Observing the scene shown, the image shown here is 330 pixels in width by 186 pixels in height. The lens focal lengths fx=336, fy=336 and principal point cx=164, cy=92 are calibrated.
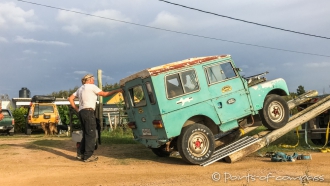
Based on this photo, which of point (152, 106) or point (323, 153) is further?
point (323, 153)

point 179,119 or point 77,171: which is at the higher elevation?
point 179,119

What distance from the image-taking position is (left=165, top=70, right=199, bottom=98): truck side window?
23.9ft

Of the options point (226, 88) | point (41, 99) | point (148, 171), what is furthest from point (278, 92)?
point (41, 99)

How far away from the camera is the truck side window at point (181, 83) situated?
23.9 ft

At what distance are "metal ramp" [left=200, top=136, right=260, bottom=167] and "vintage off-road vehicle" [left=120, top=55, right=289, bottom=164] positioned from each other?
0.15 meters

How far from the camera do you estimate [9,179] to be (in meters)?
6.24

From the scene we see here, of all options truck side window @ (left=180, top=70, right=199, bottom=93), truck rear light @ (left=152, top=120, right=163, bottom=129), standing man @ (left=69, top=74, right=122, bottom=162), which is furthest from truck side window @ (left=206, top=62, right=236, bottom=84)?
standing man @ (left=69, top=74, right=122, bottom=162)

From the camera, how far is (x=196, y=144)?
7332 mm

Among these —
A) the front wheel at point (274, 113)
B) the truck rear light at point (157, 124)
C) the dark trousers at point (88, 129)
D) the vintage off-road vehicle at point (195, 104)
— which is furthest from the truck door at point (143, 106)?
the front wheel at point (274, 113)

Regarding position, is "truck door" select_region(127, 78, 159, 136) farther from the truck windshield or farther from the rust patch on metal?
the truck windshield

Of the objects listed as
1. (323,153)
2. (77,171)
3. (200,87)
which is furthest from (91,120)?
(323,153)

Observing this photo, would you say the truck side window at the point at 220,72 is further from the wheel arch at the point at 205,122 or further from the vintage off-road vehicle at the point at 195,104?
the wheel arch at the point at 205,122

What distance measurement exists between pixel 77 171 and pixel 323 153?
19.7ft

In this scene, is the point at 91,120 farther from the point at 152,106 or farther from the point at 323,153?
the point at 323,153
